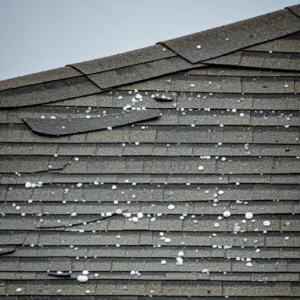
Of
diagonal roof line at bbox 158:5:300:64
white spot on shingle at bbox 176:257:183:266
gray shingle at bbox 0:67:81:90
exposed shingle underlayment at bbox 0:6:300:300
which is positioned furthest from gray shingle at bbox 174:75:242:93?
white spot on shingle at bbox 176:257:183:266

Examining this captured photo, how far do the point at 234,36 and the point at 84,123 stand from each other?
1.19 m

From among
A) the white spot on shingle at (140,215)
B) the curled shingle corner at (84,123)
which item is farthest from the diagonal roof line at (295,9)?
the white spot on shingle at (140,215)

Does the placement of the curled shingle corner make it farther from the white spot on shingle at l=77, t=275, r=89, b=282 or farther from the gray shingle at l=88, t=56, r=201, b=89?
the white spot on shingle at l=77, t=275, r=89, b=282

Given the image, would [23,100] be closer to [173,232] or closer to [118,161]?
[118,161]

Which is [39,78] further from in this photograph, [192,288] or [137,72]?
[192,288]

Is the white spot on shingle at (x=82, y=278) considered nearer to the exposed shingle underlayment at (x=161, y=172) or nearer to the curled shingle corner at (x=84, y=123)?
the exposed shingle underlayment at (x=161, y=172)

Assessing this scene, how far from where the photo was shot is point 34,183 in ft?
15.2

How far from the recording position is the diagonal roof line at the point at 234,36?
4.77 metres

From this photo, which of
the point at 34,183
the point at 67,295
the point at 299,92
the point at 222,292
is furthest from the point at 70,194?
the point at 299,92

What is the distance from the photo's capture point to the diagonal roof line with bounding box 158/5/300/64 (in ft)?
15.6

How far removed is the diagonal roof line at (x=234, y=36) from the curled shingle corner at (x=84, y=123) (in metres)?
0.48

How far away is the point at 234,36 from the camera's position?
15.8ft

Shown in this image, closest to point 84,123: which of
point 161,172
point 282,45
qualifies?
point 161,172

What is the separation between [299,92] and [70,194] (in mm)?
1687
